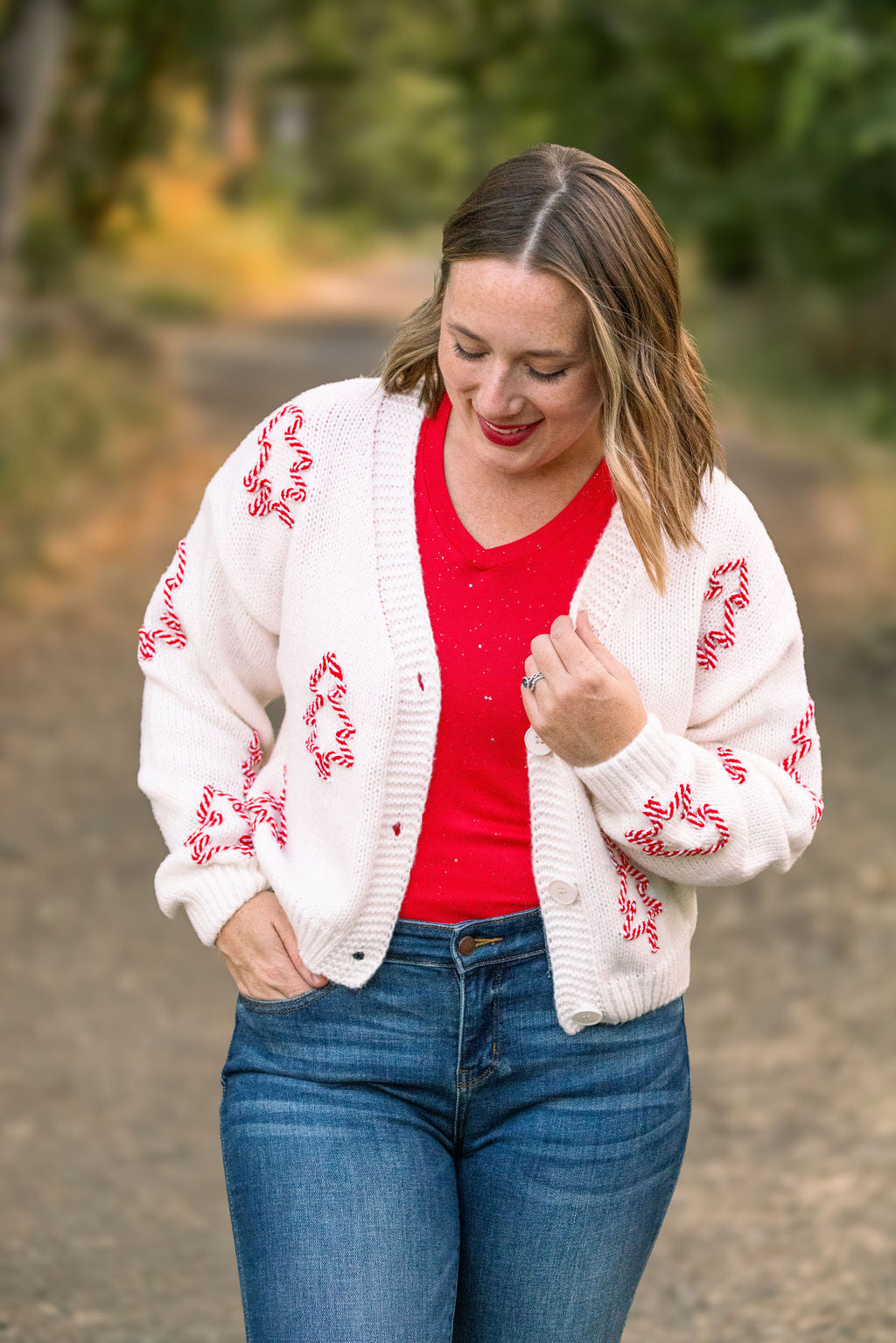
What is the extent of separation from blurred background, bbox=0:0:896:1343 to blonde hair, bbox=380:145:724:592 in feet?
7.11

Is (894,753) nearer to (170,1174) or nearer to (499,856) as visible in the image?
(170,1174)

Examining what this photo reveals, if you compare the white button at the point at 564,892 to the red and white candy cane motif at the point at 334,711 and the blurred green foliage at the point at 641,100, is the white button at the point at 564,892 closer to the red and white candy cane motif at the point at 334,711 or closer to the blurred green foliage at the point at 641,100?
the red and white candy cane motif at the point at 334,711

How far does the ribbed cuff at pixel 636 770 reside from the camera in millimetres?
1865

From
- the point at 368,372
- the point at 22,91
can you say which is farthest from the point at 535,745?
the point at 22,91

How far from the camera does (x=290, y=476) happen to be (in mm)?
1978

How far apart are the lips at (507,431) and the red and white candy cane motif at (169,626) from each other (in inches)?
17.8

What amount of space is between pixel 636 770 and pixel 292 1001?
0.51 m

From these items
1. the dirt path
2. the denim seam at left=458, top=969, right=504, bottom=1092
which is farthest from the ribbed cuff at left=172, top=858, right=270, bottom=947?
the dirt path

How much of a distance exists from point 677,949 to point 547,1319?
474mm

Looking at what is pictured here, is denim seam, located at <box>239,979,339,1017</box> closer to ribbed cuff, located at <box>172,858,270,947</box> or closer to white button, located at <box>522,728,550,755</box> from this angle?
ribbed cuff, located at <box>172,858,270,947</box>

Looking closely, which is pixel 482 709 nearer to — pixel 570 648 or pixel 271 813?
pixel 570 648

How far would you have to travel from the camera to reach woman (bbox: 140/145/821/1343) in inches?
73.1

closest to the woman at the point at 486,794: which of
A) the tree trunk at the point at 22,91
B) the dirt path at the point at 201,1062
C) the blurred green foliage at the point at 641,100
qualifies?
the dirt path at the point at 201,1062

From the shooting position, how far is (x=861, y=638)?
8.36m
